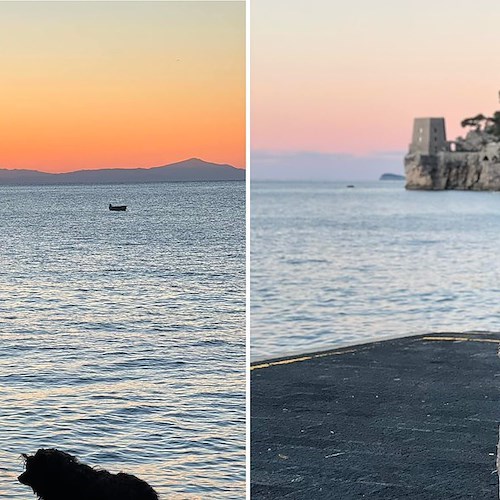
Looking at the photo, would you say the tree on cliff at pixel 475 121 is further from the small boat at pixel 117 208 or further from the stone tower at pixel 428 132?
the small boat at pixel 117 208

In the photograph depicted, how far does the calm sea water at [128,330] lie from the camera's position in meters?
4.06

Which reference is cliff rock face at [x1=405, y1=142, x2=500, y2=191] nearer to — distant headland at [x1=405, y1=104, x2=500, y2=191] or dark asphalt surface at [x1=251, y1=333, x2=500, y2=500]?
distant headland at [x1=405, y1=104, x2=500, y2=191]

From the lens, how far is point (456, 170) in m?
54.6

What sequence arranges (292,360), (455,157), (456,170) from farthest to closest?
(456,170), (455,157), (292,360)

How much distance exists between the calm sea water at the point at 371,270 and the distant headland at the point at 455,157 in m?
0.93

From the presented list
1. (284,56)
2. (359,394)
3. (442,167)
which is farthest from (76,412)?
(442,167)

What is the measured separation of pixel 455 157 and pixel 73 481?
50.5m

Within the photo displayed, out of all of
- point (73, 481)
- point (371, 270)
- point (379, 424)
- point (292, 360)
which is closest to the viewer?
point (73, 481)

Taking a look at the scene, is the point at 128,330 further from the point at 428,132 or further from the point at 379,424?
the point at 428,132

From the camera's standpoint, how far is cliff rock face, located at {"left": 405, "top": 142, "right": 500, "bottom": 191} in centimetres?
5172

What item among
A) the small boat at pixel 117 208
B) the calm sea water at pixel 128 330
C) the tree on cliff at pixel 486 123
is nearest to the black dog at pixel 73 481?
the calm sea water at pixel 128 330

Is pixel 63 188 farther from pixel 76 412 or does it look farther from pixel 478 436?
pixel 478 436

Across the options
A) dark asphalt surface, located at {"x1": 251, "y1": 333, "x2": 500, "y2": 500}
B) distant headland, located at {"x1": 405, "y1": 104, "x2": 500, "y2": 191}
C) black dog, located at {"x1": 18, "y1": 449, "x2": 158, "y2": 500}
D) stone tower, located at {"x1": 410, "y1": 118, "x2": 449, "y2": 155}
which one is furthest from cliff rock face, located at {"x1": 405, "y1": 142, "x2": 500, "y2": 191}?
black dog, located at {"x1": 18, "y1": 449, "x2": 158, "y2": 500}

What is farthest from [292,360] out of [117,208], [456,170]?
[456,170]
